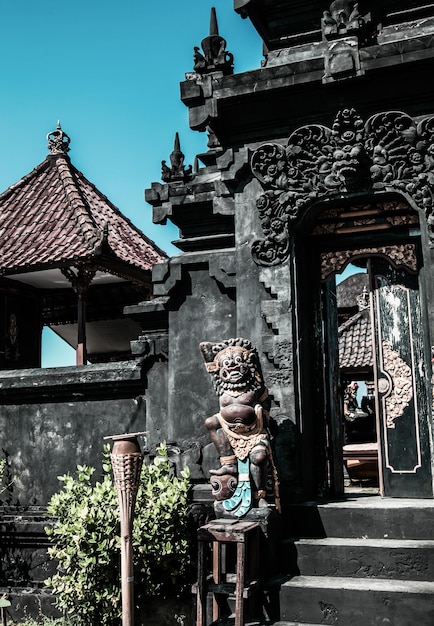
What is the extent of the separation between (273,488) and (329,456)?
1.36 m

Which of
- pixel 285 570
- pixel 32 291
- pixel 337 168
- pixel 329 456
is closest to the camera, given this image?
pixel 285 570

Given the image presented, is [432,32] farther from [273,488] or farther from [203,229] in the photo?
[273,488]

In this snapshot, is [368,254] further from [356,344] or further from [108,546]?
[356,344]

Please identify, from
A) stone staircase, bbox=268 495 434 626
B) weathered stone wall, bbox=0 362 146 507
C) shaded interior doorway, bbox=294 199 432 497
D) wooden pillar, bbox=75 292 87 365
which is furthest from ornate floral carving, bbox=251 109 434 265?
wooden pillar, bbox=75 292 87 365

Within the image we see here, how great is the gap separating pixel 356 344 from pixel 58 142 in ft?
27.2

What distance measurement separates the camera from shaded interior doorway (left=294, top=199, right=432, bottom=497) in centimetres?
743

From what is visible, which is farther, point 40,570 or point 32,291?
point 32,291

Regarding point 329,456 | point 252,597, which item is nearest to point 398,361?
point 329,456

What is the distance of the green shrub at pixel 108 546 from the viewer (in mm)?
6453

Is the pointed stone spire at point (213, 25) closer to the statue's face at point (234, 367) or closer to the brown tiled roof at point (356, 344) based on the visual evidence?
the statue's face at point (234, 367)

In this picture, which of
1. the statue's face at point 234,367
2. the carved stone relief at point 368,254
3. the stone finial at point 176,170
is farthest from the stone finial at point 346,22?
the statue's face at point 234,367

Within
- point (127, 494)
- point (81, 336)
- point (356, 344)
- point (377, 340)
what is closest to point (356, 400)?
point (356, 344)

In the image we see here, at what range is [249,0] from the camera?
818cm

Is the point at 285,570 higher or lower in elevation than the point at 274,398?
lower
